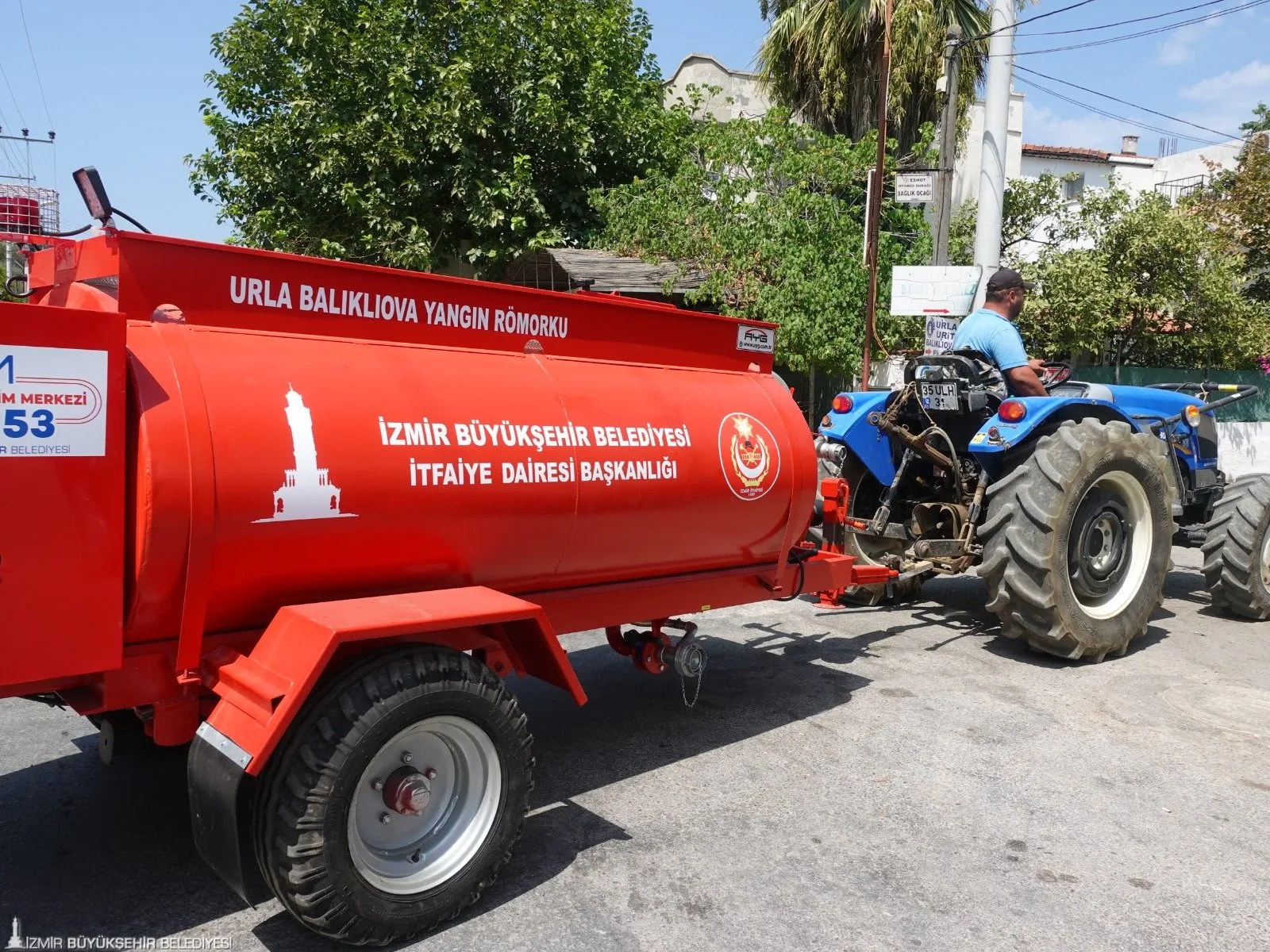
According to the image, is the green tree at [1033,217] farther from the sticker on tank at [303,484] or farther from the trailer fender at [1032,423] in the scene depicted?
the sticker on tank at [303,484]

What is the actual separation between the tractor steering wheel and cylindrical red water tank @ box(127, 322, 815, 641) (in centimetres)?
361

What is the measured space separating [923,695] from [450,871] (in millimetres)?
3164

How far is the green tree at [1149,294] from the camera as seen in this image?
1555cm

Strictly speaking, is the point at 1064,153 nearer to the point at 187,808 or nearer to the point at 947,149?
the point at 947,149

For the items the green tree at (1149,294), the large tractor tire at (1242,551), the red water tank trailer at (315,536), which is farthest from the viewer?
the green tree at (1149,294)

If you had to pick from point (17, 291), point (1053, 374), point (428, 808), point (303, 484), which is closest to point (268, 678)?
point (303, 484)

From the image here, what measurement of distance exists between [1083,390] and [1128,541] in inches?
52.4

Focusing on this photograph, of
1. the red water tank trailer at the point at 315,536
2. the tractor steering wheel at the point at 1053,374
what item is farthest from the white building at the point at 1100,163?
the red water tank trailer at the point at 315,536

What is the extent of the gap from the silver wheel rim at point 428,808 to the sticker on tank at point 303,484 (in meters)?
0.76

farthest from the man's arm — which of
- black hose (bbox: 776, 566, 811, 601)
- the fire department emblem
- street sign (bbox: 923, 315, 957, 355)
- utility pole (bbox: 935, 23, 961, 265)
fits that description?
utility pole (bbox: 935, 23, 961, 265)

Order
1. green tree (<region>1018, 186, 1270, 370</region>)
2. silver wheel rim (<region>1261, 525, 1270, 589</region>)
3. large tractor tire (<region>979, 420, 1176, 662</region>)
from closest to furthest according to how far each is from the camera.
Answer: large tractor tire (<region>979, 420, 1176, 662</region>), silver wheel rim (<region>1261, 525, 1270, 589</region>), green tree (<region>1018, 186, 1270, 370</region>)

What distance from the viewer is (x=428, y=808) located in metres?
3.23

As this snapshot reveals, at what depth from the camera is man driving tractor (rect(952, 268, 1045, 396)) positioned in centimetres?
640

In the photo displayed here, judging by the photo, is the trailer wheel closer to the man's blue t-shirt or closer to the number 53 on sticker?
the number 53 on sticker
